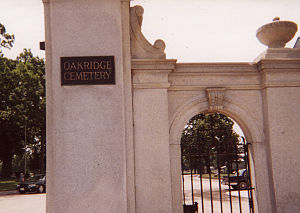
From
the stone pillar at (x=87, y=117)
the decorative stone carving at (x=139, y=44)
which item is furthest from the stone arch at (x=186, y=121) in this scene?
the decorative stone carving at (x=139, y=44)

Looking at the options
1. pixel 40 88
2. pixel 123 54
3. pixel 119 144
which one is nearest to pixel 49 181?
pixel 119 144

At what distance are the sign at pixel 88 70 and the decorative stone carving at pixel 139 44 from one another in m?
0.75

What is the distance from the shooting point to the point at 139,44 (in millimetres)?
6215

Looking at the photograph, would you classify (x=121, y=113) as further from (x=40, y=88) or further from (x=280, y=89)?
(x=40, y=88)

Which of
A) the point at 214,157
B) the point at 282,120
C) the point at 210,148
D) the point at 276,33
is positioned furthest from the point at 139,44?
the point at 214,157

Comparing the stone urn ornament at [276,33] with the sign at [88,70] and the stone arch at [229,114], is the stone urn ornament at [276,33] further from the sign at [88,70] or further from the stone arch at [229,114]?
the sign at [88,70]

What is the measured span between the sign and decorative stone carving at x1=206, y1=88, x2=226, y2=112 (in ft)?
6.79

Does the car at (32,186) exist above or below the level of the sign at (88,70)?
below

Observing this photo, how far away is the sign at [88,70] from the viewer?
5.59 metres

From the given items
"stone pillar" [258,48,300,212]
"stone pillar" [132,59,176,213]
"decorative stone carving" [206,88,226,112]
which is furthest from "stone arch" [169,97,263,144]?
"stone pillar" [132,59,176,213]

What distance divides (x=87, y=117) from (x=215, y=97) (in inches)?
105

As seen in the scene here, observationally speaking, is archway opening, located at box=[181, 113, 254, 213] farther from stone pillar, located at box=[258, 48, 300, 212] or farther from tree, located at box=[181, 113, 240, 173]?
stone pillar, located at box=[258, 48, 300, 212]

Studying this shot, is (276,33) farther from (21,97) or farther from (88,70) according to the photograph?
(21,97)

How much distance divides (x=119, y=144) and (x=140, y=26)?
2542mm
